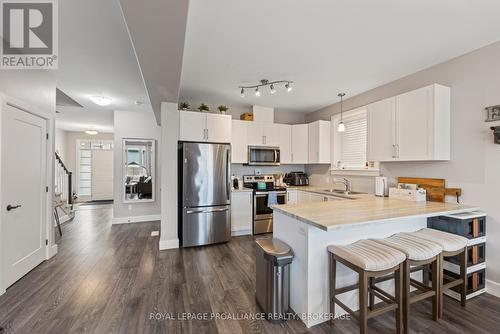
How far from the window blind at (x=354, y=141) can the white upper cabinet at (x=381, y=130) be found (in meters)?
0.64

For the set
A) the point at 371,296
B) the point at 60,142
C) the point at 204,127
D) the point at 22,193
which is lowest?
the point at 371,296

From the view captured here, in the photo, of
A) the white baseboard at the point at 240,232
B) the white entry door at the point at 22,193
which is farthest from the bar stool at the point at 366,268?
the white entry door at the point at 22,193

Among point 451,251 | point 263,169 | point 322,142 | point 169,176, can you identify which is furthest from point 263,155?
point 451,251

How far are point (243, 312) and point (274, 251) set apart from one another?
0.68 m

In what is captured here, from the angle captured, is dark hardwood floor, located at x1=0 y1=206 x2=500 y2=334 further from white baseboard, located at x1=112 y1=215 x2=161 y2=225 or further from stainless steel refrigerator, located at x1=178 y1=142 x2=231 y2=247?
white baseboard, located at x1=112 y1=215 x2=161 y2=225

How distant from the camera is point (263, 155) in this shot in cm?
462

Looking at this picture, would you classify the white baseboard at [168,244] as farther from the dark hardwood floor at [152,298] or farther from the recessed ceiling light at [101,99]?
the recessed ceiling light at [101,99]

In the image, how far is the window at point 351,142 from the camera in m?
3.97

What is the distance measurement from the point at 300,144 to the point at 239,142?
1.44 metres

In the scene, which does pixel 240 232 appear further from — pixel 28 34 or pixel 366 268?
pixel 28 34

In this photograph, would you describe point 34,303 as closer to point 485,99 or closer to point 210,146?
point 210,146

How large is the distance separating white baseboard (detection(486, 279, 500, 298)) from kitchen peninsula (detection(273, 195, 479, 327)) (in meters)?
0.92

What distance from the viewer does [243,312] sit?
6.73ft

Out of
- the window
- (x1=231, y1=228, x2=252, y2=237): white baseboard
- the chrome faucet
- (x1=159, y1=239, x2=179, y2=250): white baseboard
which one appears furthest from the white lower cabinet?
the window
